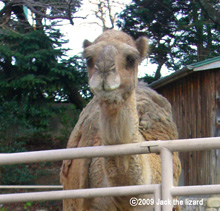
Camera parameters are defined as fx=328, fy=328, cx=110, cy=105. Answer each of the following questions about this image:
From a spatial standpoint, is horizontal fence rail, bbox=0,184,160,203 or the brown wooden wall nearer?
horizontal fence rail, bbox=0,184,160,203

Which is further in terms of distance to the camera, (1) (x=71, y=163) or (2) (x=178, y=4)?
(2) (x=178, y=4)

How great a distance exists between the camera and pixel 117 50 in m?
2.48

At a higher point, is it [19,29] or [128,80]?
[19,29]

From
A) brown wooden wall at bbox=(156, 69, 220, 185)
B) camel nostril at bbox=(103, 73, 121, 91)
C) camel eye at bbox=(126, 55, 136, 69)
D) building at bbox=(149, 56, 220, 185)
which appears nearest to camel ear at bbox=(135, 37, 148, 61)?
camel eye at bbox=(126, 55, 136, 69)

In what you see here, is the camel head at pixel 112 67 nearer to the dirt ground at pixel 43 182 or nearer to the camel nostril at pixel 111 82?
the camel nostril at pixel 111 82

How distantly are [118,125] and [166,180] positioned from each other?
87 centimetres

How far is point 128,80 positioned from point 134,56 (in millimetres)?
201

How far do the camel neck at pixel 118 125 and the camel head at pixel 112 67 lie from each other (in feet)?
0.31

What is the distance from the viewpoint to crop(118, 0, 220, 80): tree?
45.2 feet

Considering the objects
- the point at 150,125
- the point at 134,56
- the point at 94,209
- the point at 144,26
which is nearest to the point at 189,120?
the point at 150,125

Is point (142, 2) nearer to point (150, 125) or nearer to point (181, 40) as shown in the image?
point (181, 40)

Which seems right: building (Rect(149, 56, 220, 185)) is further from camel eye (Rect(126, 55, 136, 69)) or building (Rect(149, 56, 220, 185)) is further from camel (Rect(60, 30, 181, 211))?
camel eye (Rect(126, 55, 136, 69))

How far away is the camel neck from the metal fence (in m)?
0.54

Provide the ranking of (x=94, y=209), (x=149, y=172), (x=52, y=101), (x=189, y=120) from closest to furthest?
(x=149, y=172), (x=94, y=209), (x=189, y=120), (x=52, y=101)
